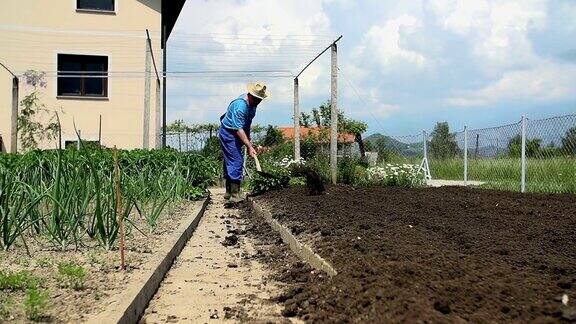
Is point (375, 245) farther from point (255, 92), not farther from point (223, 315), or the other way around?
point (255, 92)

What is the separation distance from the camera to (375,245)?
4641 mm

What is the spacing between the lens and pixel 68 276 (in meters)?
3.76

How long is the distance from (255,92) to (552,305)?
8.27 m

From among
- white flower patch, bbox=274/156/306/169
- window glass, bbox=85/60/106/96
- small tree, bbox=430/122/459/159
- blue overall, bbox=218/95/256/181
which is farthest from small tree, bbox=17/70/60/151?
small tree, bbox=430/122/459/159

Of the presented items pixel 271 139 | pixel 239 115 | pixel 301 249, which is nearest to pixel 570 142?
pixel 239 115

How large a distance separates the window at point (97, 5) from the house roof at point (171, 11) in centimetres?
186

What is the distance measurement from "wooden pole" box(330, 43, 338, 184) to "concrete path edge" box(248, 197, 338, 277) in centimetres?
376

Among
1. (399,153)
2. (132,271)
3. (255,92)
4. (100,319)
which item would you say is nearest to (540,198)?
(255,92)

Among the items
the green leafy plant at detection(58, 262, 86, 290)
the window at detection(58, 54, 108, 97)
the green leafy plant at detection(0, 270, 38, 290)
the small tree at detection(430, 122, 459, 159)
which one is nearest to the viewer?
the green leafy plant at detection(0, 270, 38, 290)

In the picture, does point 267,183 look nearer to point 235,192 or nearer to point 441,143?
point 235,192

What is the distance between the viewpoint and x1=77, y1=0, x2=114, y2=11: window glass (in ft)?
65.2

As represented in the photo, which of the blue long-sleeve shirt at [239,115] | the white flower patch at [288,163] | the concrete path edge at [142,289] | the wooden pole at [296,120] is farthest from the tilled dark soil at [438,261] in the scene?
the wooden pole at [296,120]

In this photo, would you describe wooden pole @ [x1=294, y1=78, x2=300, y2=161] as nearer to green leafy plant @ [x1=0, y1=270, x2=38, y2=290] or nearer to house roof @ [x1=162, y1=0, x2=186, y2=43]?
house roof @ [x1=162, y1=0, x2=186, y2=43]

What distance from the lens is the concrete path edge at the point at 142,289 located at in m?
3.09
